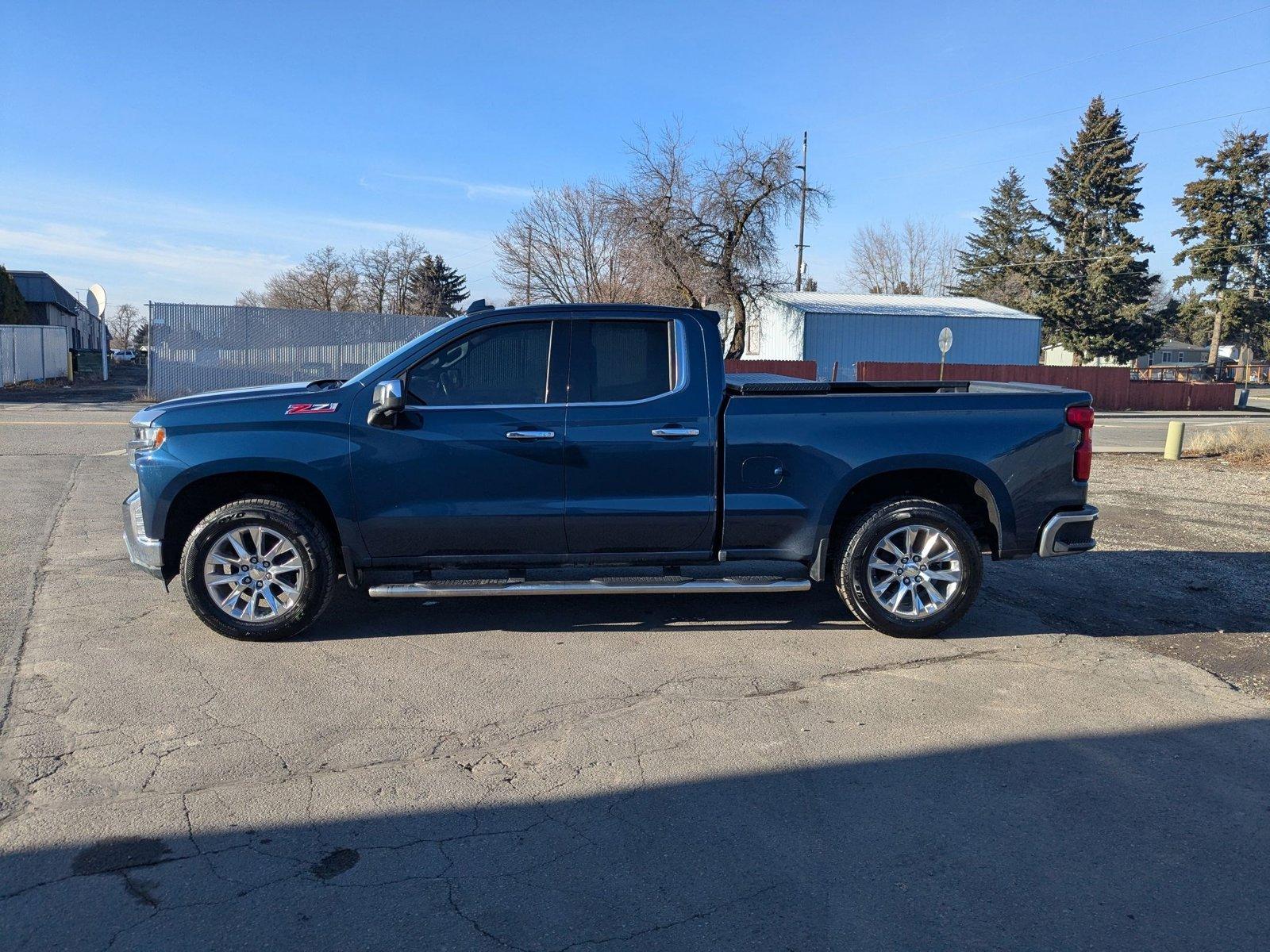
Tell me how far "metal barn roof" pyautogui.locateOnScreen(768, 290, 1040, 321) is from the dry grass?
2388cm

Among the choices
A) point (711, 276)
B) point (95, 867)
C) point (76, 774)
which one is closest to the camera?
point (95, 867)

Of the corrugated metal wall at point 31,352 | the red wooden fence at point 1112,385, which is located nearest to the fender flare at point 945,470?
the red wooden fence at point 1112,385

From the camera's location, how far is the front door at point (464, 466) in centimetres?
551

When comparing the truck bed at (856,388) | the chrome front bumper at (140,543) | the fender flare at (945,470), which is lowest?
the chrome front bumper at (140,543)

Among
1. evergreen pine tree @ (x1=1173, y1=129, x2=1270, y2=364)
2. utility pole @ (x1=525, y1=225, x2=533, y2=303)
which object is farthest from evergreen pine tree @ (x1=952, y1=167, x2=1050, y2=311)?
utility pole @ (x1=525, y1=225, x2=533, y2=303)

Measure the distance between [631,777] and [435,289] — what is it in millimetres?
67750

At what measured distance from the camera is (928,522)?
5.73 metres

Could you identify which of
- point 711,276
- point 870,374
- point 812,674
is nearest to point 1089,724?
point 812,674

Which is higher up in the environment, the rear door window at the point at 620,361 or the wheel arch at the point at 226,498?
the rear door window at the point at 620,361

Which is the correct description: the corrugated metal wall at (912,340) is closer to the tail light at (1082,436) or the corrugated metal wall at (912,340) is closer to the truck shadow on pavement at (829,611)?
the truck shadow on pavement at (829,611)

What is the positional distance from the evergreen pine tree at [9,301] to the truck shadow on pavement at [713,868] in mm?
48706

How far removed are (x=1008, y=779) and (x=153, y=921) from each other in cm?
318

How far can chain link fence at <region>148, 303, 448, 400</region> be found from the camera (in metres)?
27.1

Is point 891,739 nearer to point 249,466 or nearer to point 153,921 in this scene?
point 153,921
